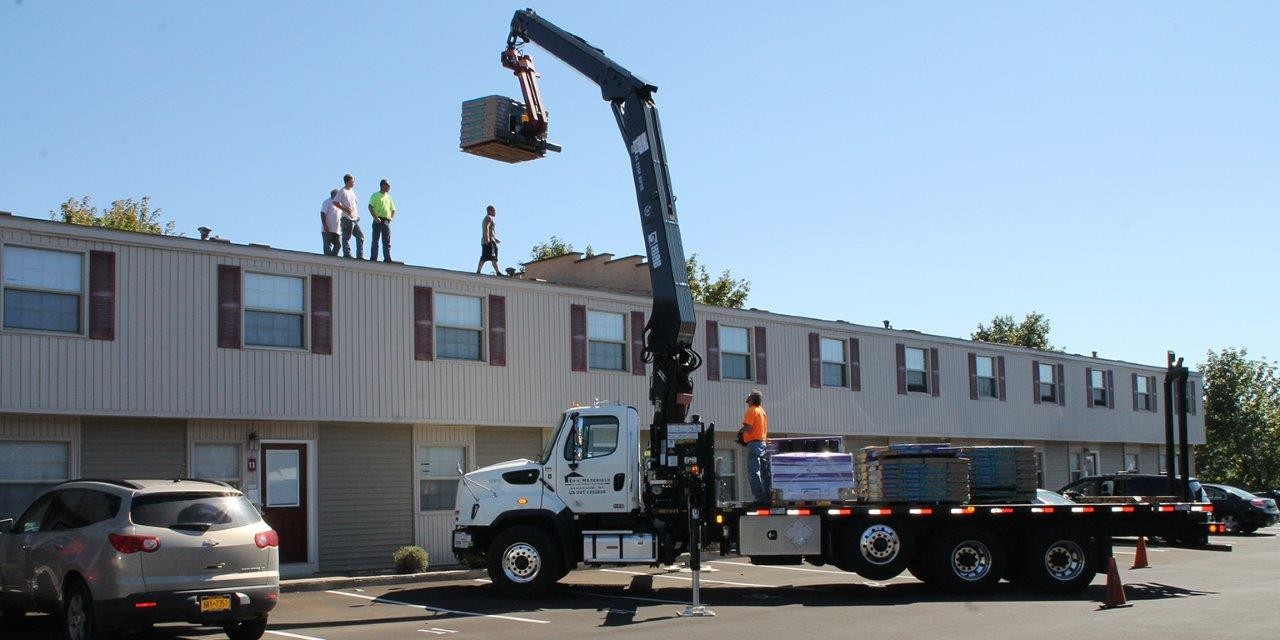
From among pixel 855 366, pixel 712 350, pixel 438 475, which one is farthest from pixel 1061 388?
pixel 438 475

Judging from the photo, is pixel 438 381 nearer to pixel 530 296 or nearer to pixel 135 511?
pixel 530 296

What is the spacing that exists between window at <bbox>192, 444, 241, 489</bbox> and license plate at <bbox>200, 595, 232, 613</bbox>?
7869mm

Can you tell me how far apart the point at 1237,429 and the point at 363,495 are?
4702cm

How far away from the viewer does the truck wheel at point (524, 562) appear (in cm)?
1770

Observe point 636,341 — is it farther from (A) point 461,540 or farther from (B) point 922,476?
(B) point 922,476

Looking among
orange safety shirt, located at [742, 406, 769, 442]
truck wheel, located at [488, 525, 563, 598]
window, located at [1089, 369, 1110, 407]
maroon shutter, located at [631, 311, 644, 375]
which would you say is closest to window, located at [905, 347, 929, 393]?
window, located at [1089, 369, 1110, 407]

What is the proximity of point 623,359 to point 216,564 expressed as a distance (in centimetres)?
1367

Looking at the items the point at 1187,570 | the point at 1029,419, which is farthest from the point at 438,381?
the point at 1029,419

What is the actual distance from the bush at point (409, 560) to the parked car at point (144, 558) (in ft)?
24.2

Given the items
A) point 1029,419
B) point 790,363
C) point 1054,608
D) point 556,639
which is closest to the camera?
point 556,639

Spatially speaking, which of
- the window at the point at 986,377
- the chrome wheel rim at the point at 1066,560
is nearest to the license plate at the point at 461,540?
the chrome wheel rim at the point at 1066,560

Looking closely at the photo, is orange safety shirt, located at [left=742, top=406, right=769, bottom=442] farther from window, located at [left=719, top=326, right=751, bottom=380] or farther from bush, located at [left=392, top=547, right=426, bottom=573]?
window, located at [left=719, top=326, right=751, bottom=380]

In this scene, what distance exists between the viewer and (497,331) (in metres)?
23.4

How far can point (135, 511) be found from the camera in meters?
12.6
